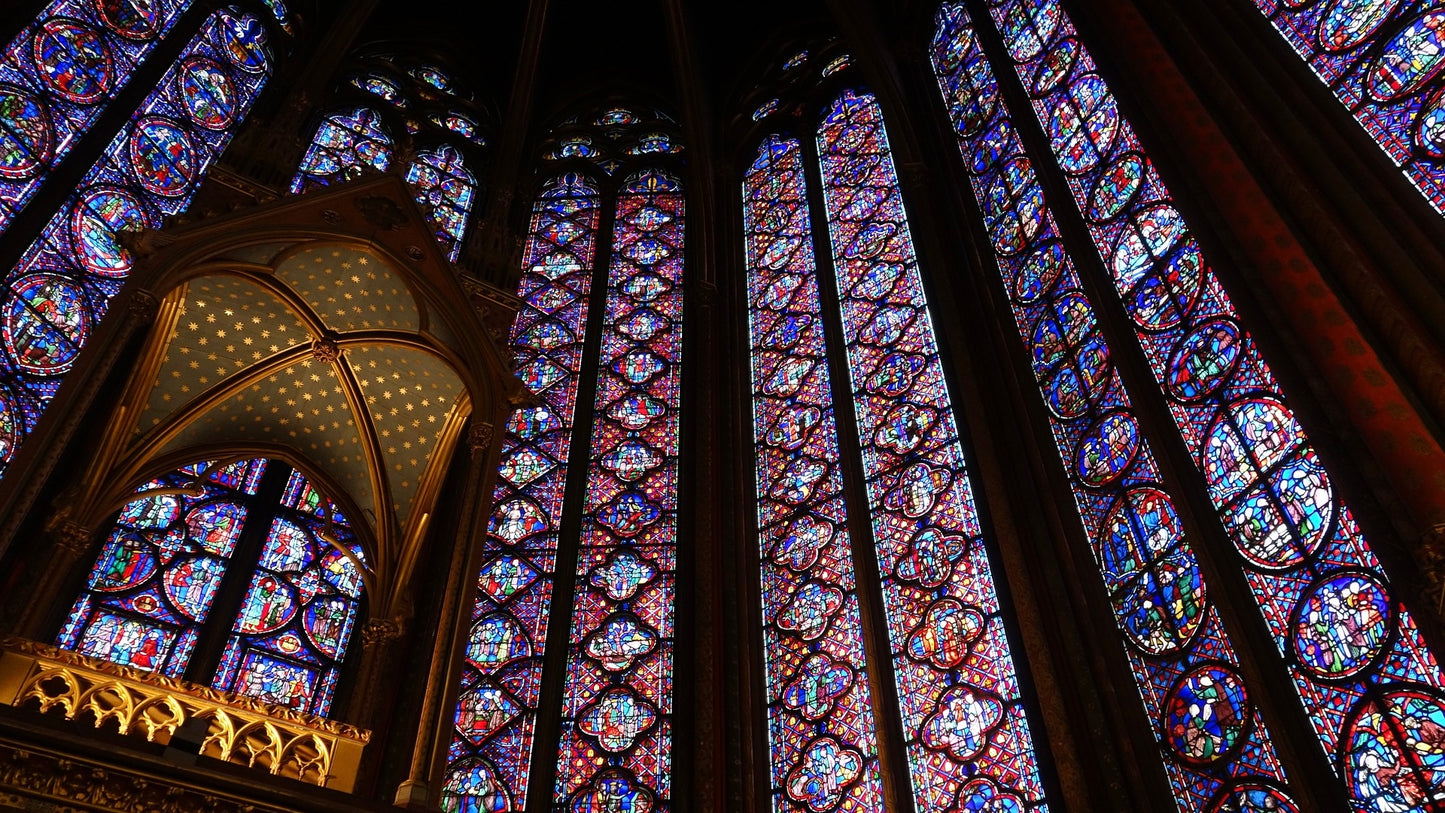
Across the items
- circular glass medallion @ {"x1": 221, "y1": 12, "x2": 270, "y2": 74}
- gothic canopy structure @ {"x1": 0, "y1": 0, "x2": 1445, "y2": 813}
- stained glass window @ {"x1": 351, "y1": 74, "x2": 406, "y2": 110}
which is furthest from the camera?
stained glass window @ {"x1": 351, "y1": 74, "x2": 406, "y2": 110}

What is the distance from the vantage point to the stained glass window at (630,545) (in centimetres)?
744

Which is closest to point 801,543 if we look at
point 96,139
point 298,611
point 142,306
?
point 298,611

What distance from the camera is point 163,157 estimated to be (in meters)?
9.10

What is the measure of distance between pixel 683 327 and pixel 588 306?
3.11 feet

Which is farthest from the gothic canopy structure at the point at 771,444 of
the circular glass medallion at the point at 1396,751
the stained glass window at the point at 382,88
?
the stained glass window at the point at 382,88

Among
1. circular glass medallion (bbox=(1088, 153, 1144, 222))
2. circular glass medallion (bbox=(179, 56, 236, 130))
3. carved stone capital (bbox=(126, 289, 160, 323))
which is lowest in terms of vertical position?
carved stone capital (bbox=(126, 289, 160, 323))

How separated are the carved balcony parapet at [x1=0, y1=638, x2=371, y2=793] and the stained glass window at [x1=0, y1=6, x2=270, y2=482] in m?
2.18

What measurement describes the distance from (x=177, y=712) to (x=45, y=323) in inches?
140

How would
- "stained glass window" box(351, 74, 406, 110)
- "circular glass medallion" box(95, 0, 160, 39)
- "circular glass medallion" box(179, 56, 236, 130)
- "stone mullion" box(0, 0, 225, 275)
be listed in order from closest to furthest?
"stone mullion" box(0, 0, 225, 275)
"circular glass medallion" box(95, 0, 160, 39)
"circular glass medallion" box(179, 56, 236, 130)
"stained glass window" box(351, 74, 406, 110)

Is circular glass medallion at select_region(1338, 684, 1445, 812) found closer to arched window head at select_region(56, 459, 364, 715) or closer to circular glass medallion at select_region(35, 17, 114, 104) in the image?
arched window head at select_region(56, 459, 364, 715)

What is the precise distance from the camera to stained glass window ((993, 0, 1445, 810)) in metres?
4.88

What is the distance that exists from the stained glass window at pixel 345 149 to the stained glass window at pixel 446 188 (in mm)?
350

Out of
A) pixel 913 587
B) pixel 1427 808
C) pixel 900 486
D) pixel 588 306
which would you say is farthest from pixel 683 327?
pixel 1427 808

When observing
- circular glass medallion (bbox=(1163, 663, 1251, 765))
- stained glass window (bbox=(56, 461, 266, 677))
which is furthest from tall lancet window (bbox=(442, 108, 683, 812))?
circular glass medallion (bbox=(1163, 663, 1251, 765))
